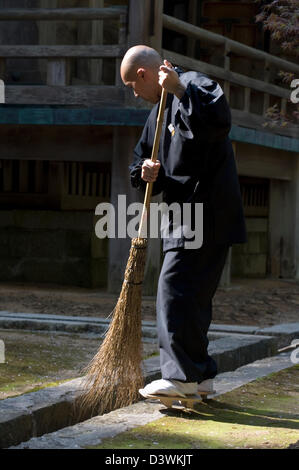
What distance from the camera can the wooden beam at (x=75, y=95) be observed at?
9.89m

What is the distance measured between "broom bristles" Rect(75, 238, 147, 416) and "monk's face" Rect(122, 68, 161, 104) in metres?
0.72

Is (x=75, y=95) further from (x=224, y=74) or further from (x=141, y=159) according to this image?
(x=141, y=159)

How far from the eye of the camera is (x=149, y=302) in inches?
380

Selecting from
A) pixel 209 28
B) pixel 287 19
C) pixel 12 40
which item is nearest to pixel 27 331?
pixel 287 19

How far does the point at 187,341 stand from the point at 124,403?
0.49 meters

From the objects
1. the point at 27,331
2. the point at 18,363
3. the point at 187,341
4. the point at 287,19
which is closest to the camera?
the point at 187,341

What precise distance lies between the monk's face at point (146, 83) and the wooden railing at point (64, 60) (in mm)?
5386

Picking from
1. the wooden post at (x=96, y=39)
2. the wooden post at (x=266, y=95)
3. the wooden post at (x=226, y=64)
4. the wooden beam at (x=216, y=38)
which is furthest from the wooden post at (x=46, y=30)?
the wooden post at (x=266, y=95)

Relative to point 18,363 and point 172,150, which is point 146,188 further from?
→ point 18,363

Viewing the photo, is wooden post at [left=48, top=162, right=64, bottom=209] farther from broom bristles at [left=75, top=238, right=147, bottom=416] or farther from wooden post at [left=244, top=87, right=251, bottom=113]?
broom bristles at [left=75, top=238, right=147, bottom=416]

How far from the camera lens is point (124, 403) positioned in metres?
4.56

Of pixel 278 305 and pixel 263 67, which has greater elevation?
pixel 263 67

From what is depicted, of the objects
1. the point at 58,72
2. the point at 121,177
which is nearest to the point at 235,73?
the point at 121,177

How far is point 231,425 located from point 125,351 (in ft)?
2.36
